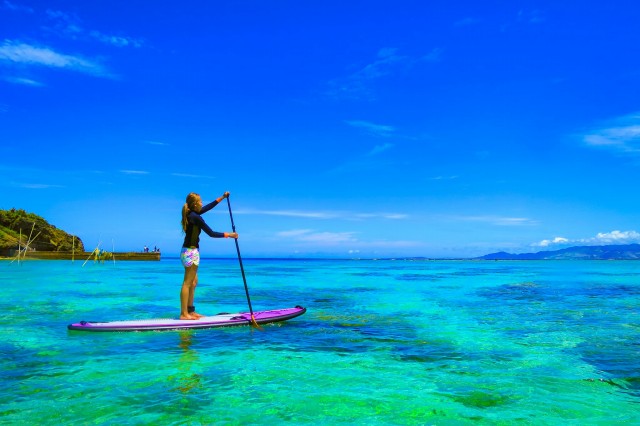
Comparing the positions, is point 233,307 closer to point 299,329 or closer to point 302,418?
point 299,329

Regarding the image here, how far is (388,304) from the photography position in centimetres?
1911

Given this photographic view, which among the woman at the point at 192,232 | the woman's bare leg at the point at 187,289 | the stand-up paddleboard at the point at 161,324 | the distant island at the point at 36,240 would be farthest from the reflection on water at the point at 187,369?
the distant island at the point at 36,240

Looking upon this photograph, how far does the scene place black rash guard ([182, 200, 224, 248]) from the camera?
10797 mm

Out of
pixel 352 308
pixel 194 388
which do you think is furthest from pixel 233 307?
pixel 194 388

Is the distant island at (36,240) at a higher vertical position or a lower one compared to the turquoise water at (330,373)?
higher

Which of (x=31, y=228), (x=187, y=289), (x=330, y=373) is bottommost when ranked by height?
(x=330, y=373)

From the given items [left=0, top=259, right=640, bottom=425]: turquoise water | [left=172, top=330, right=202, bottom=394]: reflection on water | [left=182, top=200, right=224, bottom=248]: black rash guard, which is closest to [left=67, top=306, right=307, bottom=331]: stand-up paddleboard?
[left=0, top=259, right=640, bottom=425]: turquoise water

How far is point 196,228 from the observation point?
11.0 m

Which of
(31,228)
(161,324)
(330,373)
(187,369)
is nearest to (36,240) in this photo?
(31,228)

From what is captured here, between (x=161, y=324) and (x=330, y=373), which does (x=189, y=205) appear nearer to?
(x=161, y=324)

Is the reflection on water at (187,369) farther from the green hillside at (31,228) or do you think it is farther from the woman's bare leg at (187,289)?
the green hillside at (31,228)

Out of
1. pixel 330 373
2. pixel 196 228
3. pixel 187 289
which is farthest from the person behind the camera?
pixel 187 289

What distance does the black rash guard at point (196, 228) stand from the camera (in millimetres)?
10797

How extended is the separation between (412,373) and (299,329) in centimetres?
471
